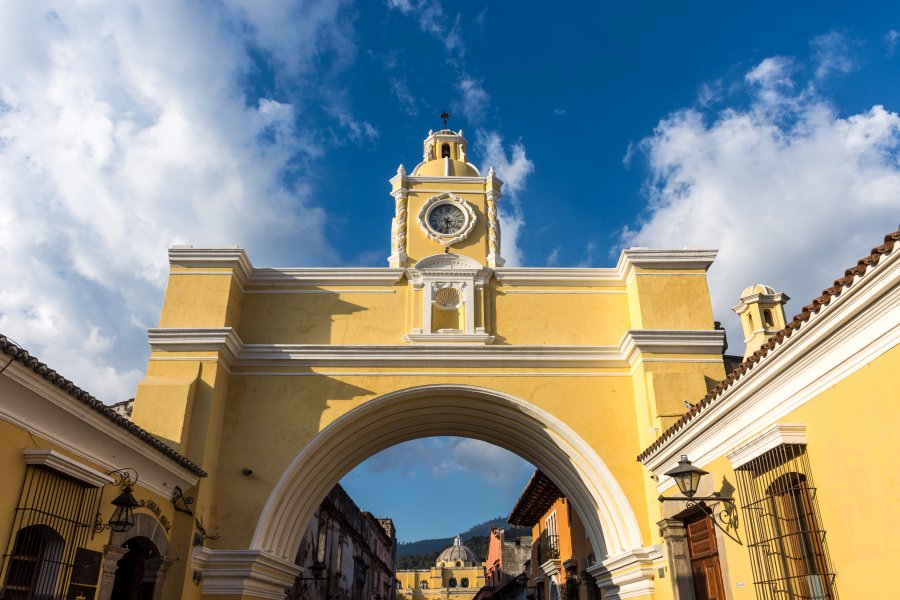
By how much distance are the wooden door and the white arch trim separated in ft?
4.61

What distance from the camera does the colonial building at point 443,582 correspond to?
195ft

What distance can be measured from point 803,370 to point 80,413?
6.68 metres

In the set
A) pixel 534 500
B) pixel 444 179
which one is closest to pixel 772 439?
pixel 444 179

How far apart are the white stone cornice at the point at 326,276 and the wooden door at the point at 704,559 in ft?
20.5

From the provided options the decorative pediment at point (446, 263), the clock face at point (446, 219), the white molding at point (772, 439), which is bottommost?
the white molding at point (772, 439)

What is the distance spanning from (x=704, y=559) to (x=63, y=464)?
7232mm

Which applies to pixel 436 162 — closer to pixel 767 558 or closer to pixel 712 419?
pixel 712 419

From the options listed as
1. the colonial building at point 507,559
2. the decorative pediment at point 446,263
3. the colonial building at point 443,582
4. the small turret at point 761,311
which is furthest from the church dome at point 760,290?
the colonial building at point 443,582

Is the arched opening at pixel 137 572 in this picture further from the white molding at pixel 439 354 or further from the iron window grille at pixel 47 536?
the white molding at pixel 439 354

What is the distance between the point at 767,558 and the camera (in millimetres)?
6664

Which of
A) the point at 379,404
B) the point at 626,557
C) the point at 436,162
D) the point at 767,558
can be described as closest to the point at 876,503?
the point at 767,558

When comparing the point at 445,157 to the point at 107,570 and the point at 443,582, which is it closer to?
the point at 107,570

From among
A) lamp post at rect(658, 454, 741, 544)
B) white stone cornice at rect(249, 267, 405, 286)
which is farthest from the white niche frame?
lamp post at rect(658, 454, 741, 544)

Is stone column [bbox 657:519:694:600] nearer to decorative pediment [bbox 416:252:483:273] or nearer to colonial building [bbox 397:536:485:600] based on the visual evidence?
decorative pediment [bbox 416:252:483:273]
